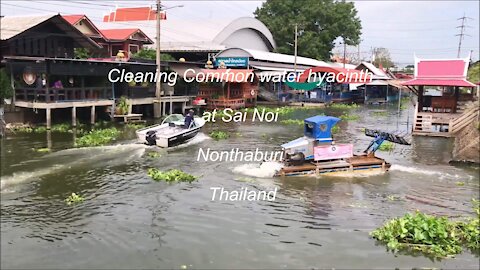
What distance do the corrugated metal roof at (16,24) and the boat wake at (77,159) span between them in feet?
32.0

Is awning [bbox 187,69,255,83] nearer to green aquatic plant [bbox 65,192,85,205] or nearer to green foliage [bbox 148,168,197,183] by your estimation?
green foliage [bbox 148,168,197,183]

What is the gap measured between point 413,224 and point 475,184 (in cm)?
629

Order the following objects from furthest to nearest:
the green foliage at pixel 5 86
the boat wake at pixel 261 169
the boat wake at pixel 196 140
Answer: the green foliage at pixel 5 86, the boat wake at pixel 196 140, the boat wake at pixel 261 169

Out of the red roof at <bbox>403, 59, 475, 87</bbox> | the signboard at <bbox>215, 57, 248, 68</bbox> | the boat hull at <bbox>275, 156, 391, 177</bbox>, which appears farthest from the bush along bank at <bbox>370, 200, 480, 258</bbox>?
the signboard at <bbox>215, 57, 248, 68</bbox>

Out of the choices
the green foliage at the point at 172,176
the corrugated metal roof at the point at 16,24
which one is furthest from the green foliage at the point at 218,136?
the corrugated metal roof at the point at 16,24

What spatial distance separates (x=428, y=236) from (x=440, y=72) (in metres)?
18.6

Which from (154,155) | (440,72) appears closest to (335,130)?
(440,72)

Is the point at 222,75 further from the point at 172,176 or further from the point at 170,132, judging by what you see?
the point at 172,176

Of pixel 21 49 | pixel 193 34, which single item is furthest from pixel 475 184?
pixel 193 34

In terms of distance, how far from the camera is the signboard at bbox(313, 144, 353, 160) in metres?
15.1

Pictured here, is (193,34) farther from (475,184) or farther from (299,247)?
(299,247)

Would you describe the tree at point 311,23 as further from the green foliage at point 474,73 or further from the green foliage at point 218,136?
the green foliage at point 218,136

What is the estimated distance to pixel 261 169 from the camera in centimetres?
1567

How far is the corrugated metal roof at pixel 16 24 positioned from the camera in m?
24.5
